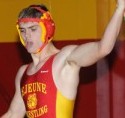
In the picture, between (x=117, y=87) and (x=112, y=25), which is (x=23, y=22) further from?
(x=117, y=87)

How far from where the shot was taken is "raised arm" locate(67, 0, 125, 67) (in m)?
1.64

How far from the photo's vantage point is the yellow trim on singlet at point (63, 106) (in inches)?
74.8

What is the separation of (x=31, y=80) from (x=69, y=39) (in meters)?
1.01

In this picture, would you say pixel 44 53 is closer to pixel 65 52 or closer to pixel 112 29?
pixel 65 52

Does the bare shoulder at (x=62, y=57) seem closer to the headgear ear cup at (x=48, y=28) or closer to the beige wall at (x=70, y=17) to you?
the headgear ear cup at (x=48, y=28)

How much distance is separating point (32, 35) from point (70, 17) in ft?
3.45

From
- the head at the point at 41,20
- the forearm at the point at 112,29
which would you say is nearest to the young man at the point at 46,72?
the head at the point at 41,20

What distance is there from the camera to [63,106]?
191cm

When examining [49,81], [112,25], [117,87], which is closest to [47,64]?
[49,81]

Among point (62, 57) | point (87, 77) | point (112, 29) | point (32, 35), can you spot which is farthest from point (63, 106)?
point (87, 77)

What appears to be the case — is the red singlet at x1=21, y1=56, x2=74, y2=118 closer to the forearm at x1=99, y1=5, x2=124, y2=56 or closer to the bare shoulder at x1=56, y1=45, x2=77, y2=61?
the bare shoulder at x1=56, y1=45, x2=77, y2=61

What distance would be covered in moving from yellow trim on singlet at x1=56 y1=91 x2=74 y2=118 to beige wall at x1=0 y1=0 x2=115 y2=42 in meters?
1.01

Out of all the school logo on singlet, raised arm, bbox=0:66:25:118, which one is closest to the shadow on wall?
raised arm, bbox=0:66:25:118

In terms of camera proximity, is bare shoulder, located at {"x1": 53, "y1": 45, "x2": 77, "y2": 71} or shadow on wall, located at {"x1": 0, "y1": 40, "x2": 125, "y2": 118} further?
shadow on wall, located at {"x1": 0, "y1": 40, "x2": 125, "y2": 118}
